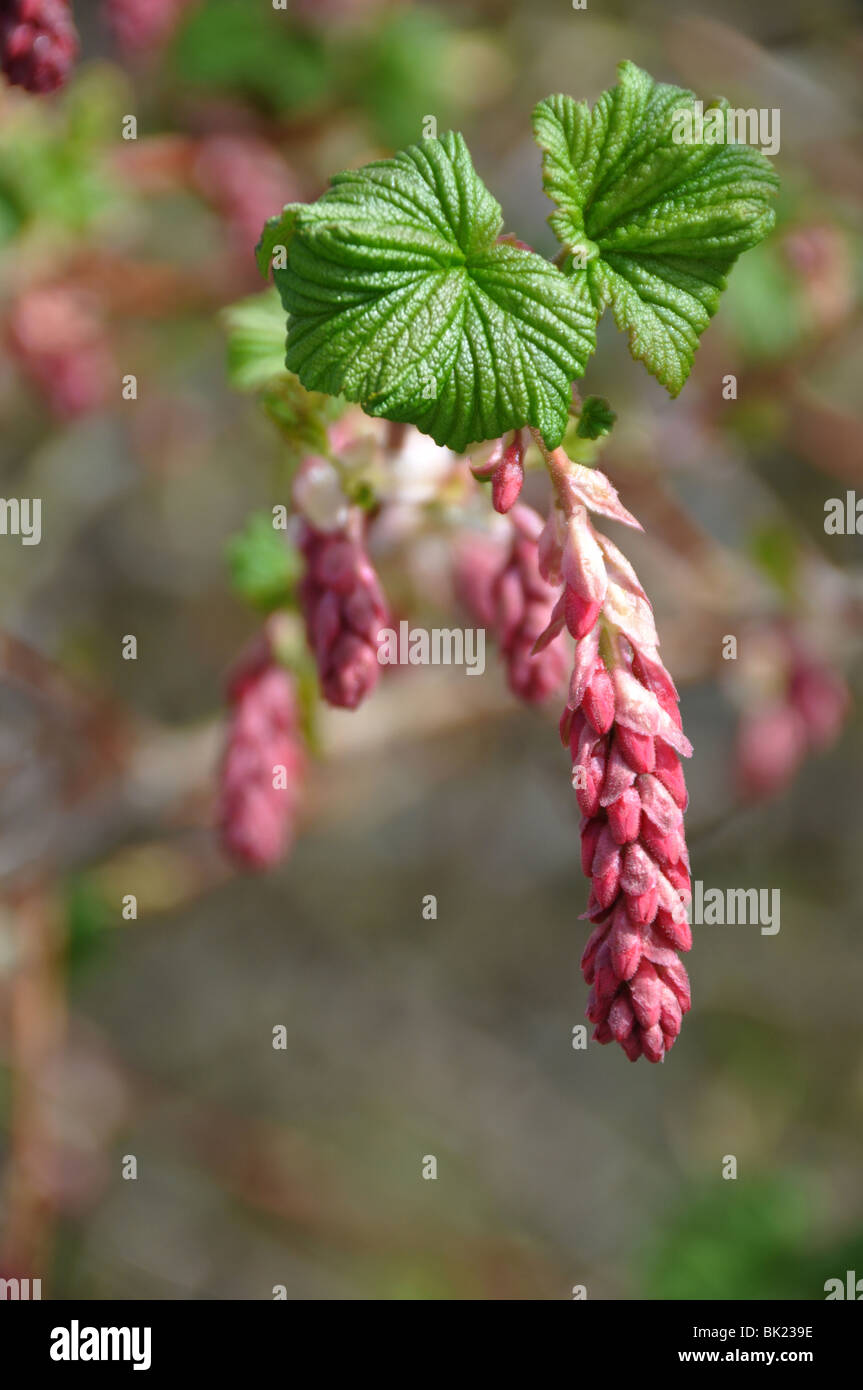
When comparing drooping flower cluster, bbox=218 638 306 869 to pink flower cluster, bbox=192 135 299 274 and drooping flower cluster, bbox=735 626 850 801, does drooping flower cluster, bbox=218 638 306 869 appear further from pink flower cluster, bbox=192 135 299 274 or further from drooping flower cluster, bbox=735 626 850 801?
pink flower cluster, bbox=192 135 299 274

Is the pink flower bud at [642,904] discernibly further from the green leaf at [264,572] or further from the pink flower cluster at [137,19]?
the pink flower cluster at [137,19]

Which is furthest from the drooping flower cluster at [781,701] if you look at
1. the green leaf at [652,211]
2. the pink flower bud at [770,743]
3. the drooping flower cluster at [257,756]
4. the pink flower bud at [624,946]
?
the pink flower bud at [624,946]

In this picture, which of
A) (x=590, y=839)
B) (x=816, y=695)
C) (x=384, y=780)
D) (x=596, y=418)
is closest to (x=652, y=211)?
(x=596, y=418)

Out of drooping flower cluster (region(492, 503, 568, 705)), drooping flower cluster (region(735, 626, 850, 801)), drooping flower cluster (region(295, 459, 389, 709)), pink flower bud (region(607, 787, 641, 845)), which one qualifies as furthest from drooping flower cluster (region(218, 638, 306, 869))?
drooping flower cluster (region(735, 626, 850, 801))

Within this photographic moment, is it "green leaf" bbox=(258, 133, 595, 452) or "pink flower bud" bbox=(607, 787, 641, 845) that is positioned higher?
"green leaf" bbox=(258, 133, 595, 452)

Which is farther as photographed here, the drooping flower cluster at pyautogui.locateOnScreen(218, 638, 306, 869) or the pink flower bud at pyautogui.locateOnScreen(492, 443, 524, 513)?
the drooping flower cluster at pyautogui.locateOnScreen(218, 638, 306, 869)

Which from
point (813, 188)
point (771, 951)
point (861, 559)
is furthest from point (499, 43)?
point (771, 951)
